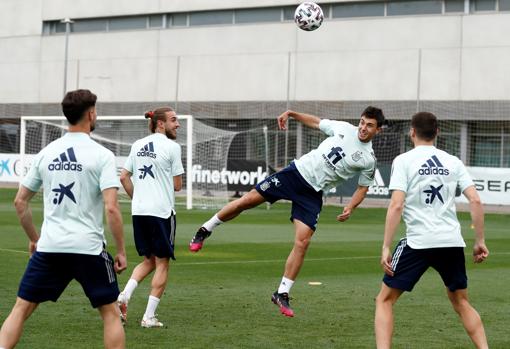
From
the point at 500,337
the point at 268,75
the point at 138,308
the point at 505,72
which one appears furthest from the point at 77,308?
the point at 268,75

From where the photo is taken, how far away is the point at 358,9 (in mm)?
44562

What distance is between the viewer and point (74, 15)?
52750mm

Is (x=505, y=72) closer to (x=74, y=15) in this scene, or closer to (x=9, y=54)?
(x=74, y=15)

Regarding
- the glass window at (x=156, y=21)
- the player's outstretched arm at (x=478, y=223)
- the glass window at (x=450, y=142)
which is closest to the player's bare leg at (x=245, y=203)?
the player's outstretched arm at (x=478, y=223)

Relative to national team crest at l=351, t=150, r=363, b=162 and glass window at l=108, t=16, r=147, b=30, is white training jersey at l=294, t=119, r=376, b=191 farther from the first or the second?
glass window at l=108, t=16, r=147, b=30

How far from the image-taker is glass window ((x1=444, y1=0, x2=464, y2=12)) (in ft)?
137

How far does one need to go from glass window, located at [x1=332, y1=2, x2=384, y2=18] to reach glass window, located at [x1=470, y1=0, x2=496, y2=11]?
4151mm

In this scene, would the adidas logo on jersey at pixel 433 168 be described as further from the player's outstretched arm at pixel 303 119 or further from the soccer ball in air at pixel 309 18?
the soccer ball in air at pixel 309 18

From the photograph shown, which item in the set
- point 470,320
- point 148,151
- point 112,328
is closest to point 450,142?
point 148,151

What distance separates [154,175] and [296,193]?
65.6 inches

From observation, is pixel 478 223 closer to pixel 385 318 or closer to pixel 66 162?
pixel 385 318

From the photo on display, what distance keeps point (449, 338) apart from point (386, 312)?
1.91 meters

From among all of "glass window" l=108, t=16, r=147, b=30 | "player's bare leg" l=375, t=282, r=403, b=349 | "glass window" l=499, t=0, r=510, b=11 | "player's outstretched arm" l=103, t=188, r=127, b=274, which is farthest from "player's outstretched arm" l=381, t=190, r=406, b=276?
"glass window" l=108, t=16, r=147, b=30

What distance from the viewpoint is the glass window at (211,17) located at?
48.1 m
